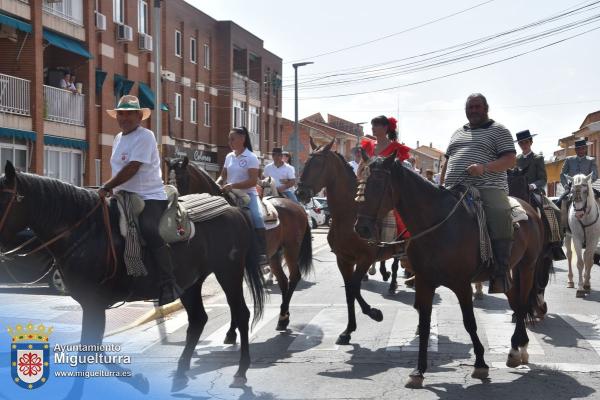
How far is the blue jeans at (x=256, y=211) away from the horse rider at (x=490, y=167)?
293 centimetres

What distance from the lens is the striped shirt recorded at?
24.2 ft

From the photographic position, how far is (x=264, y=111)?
55094 millimetres

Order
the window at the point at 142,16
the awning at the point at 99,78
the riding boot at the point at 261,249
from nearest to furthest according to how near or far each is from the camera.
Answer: the riding boot at the point at 261,249, the awning at the point at 99,78, the window at the point at 142,16

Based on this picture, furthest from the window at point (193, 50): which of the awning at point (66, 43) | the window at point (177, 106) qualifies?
the awning at point (66, 43)

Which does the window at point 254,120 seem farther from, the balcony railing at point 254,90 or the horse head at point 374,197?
the horse head at point 374,197

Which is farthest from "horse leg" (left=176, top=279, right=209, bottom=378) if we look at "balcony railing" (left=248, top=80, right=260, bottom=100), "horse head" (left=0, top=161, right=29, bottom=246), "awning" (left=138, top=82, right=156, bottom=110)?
"balcony railing" (left=248, top=80, right=260, bottom=100)

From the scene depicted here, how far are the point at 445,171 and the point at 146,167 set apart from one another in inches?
131

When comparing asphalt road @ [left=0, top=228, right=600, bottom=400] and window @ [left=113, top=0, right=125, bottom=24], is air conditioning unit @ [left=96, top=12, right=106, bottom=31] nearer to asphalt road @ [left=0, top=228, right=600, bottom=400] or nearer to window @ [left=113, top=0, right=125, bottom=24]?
window @ [left=113, top=0, right=125, bottom=24]

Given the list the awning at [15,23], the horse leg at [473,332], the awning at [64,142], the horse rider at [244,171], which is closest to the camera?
the horse leg at [473,332]

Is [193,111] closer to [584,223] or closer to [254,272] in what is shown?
[584,223]

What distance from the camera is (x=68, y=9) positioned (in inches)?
1090

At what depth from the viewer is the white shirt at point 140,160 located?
6.56 m

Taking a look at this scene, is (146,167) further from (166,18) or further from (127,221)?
(166,18)

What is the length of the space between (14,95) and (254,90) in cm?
2946
